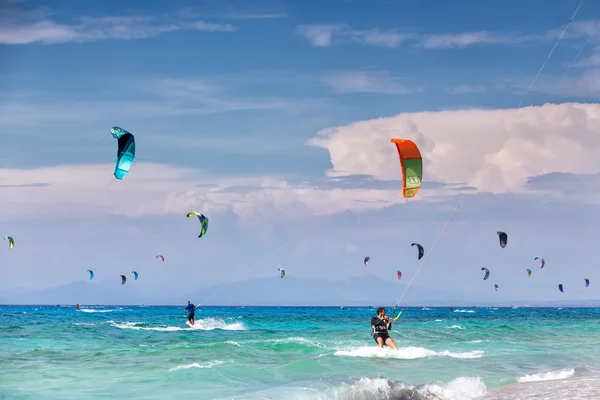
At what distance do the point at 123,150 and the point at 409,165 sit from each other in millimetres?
6914

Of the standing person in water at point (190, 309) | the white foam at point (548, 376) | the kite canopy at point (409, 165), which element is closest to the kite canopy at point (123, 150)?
the kite canopy at point (409, 165)

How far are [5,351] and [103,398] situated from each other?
10.2 m

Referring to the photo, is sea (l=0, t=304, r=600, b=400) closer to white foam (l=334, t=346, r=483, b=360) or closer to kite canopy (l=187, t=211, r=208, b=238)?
white foam (l=334, t=346, r=483, b=360)

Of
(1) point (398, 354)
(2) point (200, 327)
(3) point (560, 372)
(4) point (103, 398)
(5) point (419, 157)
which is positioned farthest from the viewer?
(2) point (200, 327)

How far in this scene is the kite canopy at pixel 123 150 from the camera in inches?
683

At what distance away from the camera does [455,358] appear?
20.1 metres

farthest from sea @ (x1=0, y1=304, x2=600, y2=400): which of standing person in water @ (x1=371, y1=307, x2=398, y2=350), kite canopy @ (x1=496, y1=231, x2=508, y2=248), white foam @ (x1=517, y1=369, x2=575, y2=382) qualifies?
kite canopy @ (x1=496, y1=231, x2=508, y2=248)

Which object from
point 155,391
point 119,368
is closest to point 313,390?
point 155,391

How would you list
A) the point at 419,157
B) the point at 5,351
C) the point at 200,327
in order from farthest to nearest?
1. the point at 200,327
2. the point at 5,351
3. the point at 419,157

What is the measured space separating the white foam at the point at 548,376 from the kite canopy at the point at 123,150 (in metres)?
10.2

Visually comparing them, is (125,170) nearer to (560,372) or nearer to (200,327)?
(560,372)

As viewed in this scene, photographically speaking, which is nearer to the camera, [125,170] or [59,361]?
[125,170]

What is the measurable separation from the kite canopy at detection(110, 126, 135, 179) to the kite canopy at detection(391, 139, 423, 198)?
6.36 meters

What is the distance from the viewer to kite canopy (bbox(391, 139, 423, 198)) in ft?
57.5
